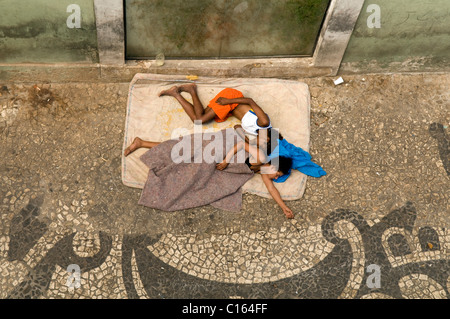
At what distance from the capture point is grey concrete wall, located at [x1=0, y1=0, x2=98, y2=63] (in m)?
4.19

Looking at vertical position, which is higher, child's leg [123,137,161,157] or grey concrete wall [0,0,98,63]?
grey concrete wall [0,0,98,63]

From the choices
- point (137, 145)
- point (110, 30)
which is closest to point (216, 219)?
point (137, 145)

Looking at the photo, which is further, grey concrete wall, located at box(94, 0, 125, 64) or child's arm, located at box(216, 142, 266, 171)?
child's arm, located at box(216, 142, 266, 171)

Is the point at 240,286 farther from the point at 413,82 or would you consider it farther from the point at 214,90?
the point at 413,82

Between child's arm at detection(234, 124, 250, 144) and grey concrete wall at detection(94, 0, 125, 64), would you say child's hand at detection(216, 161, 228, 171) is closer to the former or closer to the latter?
child's arm at detection(234, 124, 250, 144)

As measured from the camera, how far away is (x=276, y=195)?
4488 mm

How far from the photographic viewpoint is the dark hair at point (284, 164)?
4.50m

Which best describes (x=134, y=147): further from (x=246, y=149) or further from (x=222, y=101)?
(x=246, y=149)

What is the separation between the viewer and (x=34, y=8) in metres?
4.19

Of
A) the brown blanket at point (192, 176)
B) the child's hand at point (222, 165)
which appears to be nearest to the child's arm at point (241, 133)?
the brown blanket at point (192, 176)

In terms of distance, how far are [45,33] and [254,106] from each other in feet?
8.04

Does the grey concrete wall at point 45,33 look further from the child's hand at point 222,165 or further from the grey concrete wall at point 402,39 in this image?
the grey concrete wall at point 402,39

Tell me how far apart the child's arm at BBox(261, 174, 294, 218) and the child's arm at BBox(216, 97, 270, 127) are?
1.97 feet

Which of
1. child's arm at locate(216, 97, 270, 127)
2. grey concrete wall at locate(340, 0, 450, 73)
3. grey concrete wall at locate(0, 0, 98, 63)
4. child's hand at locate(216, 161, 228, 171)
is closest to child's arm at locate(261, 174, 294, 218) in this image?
child's hand at locate(216, 161, 228, 171)
